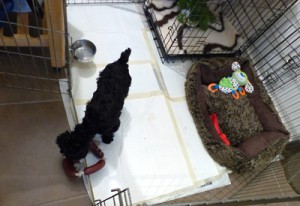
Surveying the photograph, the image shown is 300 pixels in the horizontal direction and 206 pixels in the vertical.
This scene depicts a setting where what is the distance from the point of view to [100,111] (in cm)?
140

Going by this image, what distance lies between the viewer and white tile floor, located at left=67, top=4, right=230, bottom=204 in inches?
69.6

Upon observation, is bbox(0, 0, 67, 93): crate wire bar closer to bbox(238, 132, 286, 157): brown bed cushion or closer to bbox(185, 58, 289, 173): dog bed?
bbox(185, 58, 289, 173): dog bed

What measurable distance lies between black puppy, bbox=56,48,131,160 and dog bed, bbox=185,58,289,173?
651 millimetres

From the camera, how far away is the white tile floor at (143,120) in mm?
1769

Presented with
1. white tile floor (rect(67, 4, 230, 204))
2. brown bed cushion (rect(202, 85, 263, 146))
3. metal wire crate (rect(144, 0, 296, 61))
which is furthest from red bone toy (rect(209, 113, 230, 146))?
metal wire crate (rect(144, 0, 296, 61))

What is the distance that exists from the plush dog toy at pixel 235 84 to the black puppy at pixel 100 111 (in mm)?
823

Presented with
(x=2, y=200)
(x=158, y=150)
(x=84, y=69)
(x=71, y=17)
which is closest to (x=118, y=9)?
(x=71, y=17)

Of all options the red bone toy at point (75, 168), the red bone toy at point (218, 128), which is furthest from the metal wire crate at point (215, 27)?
the red bone toy at point (75, 168)

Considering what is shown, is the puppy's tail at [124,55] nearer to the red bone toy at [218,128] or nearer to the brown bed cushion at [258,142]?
the red bone toy at [218,128]

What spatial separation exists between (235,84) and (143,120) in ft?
2.30

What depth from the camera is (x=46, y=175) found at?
5.29 ft

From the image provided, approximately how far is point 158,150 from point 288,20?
1.23 metres

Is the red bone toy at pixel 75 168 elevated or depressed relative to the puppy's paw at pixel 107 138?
depressed

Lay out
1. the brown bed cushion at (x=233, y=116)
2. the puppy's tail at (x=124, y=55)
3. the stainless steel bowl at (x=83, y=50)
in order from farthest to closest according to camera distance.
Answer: the brown bed cushion at (x=233, y=116)
the stainless steel bowl at (x=83, y=50)
the puppy's tail at (x=124, y=55)
